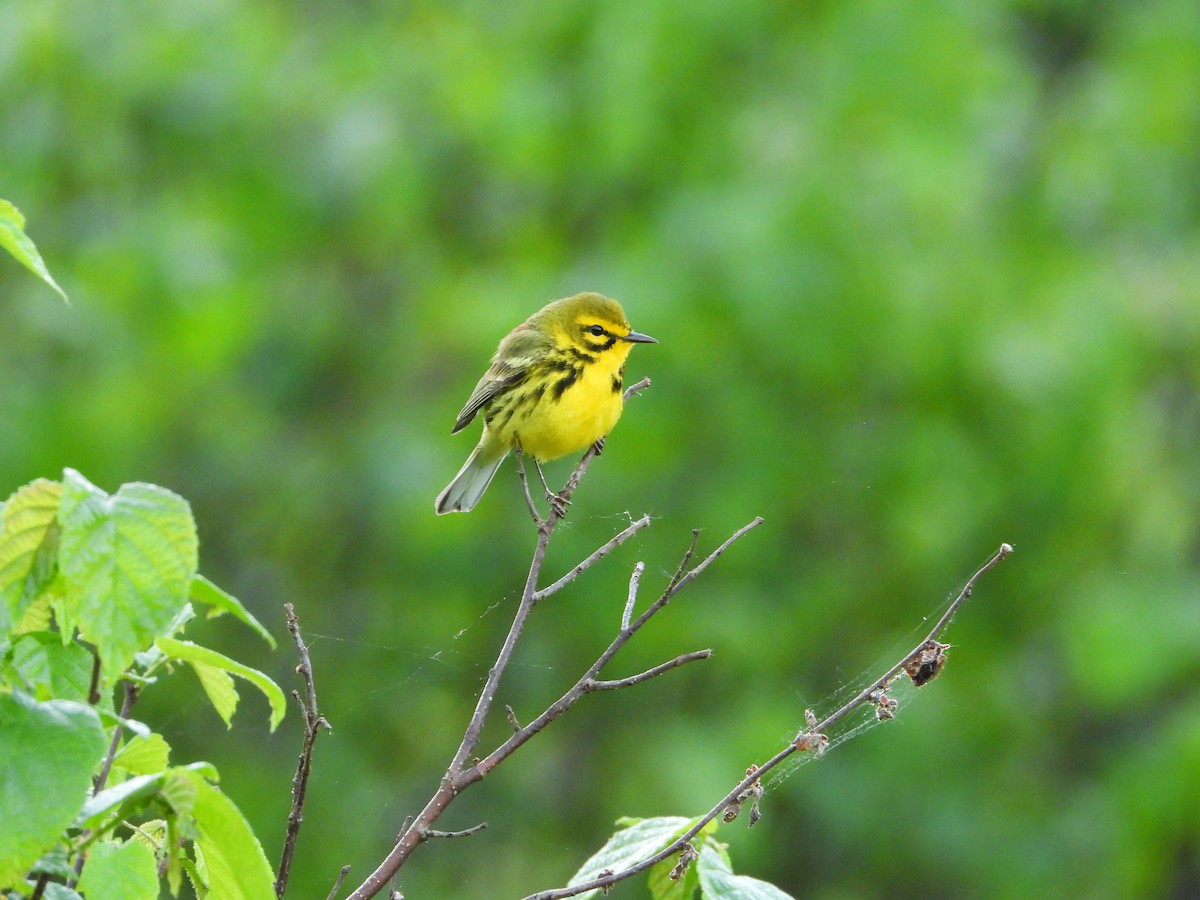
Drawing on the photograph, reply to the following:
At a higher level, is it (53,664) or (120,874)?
(53,664)

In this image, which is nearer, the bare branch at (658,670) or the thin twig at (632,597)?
the bare branch at (658,670)

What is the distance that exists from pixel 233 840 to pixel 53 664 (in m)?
0.24

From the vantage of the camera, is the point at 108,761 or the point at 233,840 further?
the point at 108,761

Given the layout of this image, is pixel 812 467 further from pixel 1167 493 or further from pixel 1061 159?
pixel 1061 159

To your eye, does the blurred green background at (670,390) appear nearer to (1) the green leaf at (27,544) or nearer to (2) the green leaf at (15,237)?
(2) the green leaf at (15,237)

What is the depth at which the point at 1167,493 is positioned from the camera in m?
6.63

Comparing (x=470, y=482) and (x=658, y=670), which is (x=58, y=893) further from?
(x=470, y=482)

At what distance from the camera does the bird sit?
352 cm

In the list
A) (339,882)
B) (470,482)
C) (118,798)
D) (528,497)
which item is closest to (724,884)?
(339,882)

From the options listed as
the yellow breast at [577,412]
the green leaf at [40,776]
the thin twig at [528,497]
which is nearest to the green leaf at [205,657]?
the green leaf at [40,776]

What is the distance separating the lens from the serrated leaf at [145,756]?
54.6 inches

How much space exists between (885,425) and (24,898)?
228 inches

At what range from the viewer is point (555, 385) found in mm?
3594

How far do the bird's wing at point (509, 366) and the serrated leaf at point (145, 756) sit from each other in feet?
7.78
